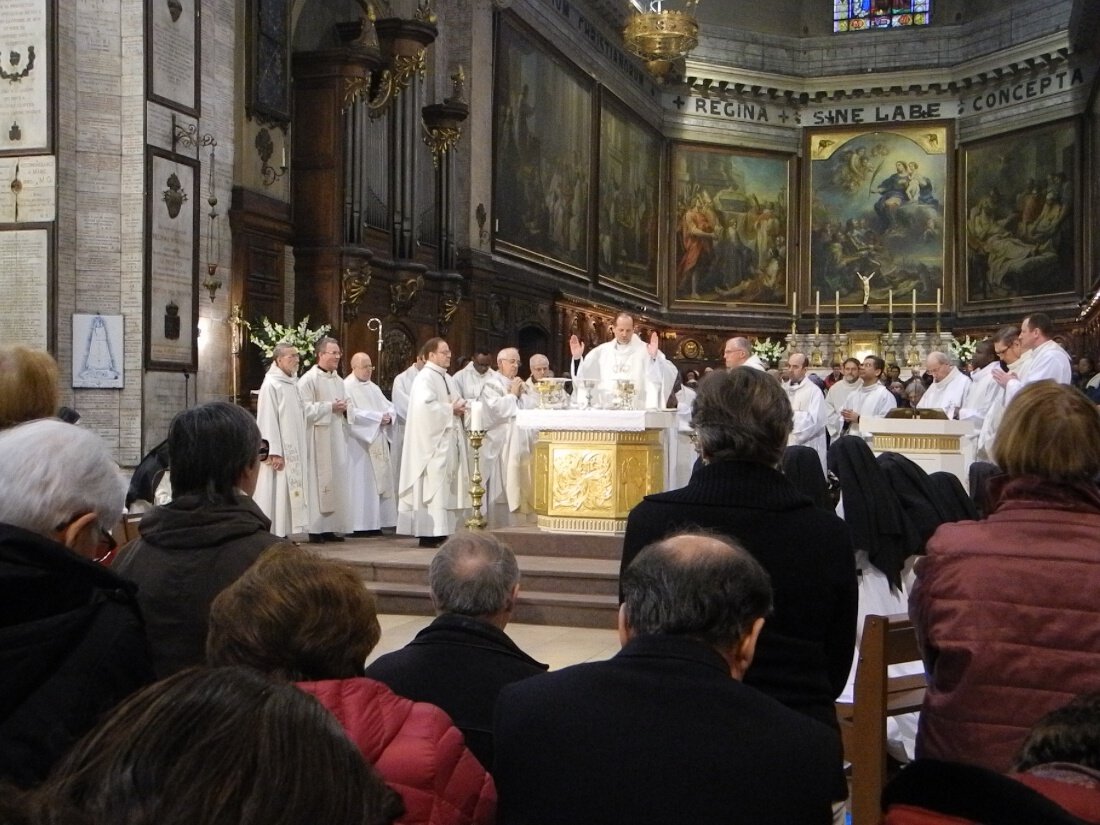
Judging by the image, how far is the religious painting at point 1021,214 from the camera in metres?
25.8

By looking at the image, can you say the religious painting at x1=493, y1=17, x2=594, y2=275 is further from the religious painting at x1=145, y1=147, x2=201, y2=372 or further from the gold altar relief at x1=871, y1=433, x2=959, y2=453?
the gold altar relief at x1=871, y1=433, x2=959, y2=453

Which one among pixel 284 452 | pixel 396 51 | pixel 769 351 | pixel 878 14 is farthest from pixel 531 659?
pixel 878 14

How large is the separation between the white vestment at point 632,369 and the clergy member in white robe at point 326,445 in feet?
7.73

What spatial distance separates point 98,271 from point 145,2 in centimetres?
255

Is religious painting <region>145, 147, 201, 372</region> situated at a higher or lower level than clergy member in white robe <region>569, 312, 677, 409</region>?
higher

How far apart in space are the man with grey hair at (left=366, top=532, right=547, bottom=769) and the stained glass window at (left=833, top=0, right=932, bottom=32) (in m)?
29.7

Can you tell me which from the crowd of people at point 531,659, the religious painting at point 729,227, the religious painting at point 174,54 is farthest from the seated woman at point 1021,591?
the religious painting at point 729,227

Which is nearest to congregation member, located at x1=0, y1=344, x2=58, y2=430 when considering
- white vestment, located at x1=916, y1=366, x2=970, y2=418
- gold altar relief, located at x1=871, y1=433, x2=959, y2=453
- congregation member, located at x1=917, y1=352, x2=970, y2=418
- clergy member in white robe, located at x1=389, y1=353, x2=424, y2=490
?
gold altar relief, located at x1=871, y1=433, x2=959, y2=453

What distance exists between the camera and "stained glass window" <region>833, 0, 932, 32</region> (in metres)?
29.9

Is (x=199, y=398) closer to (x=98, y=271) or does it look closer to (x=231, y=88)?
(x=98, y=271)

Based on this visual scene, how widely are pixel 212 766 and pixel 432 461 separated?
10.6m

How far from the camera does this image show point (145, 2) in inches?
460

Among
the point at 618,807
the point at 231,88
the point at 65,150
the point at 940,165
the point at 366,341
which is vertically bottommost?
the point at 618,807

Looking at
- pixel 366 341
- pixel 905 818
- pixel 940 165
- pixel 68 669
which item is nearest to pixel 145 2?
pixel 366 341
